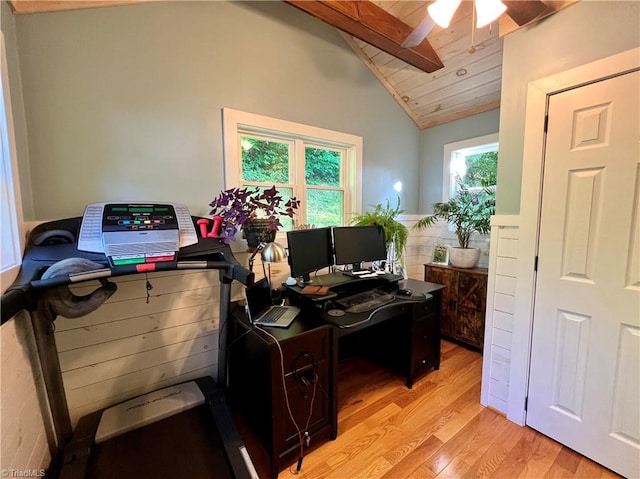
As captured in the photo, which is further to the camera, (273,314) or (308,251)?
(308,251)

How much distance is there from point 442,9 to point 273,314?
5.78 ft

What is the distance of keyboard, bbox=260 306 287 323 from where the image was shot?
1.61 m

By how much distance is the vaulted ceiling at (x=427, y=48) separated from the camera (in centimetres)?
156

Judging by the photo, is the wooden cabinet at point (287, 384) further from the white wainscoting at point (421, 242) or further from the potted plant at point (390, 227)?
the white wainscoting at point (421, 242)

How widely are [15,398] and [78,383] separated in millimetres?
635

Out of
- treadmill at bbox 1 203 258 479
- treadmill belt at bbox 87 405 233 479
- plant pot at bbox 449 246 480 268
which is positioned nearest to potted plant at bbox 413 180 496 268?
plant pot at bbox 449 246 480 268

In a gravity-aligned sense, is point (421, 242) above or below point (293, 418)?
above

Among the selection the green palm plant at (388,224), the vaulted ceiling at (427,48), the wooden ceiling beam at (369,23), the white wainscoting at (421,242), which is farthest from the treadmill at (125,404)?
the white wainscoting at (421,242)

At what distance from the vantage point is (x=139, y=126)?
1651 mm

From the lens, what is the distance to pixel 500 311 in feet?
6.18

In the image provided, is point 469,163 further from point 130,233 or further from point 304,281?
point 130,233

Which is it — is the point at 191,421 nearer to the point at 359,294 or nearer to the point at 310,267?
the point at 310,267

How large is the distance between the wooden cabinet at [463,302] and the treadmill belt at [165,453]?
204 centimetres

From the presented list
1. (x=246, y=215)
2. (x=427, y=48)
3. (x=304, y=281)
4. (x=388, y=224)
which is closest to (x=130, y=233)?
(x=246, y=215)
